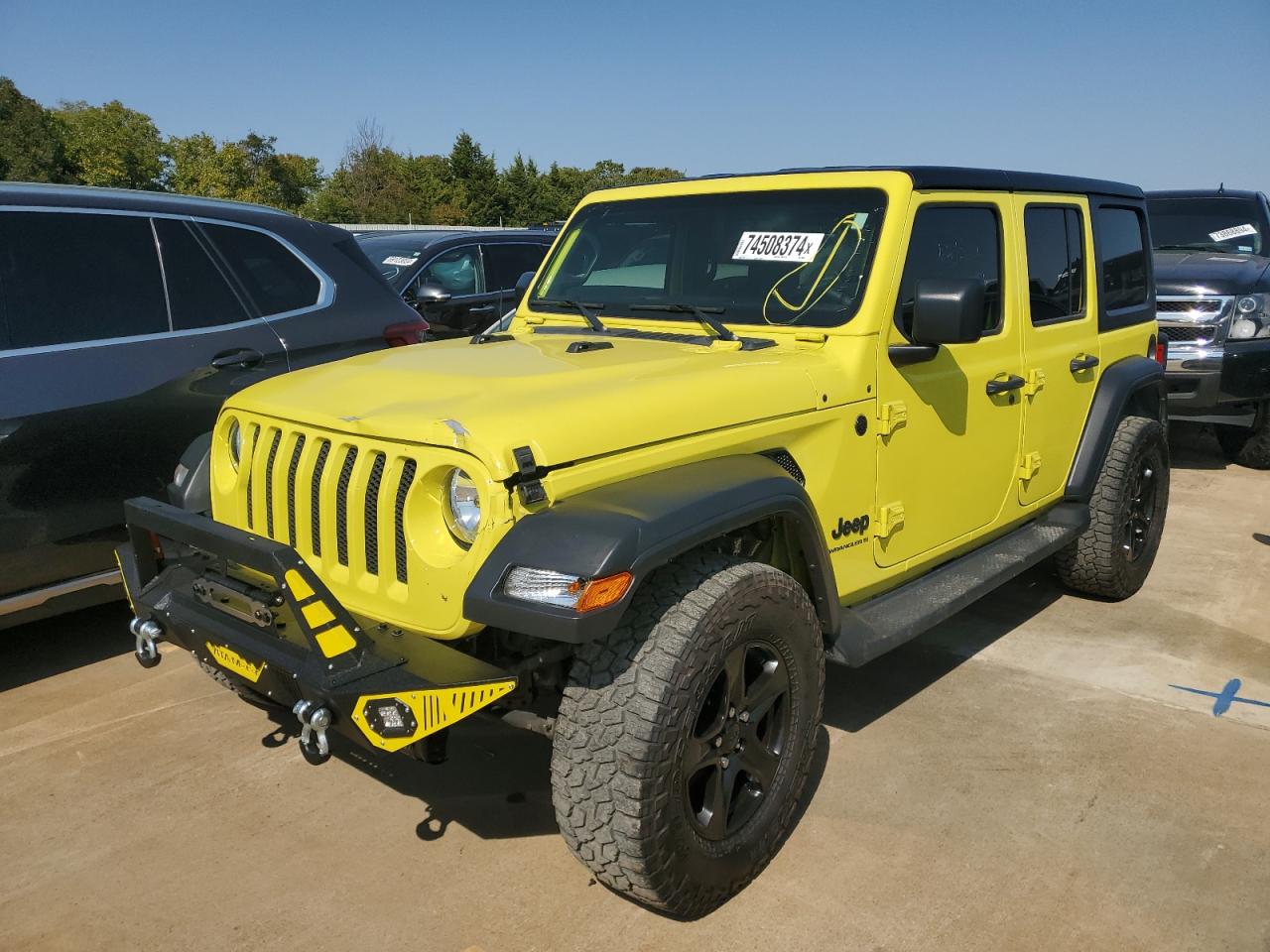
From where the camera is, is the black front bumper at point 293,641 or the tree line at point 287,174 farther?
the tree line at point 287,174

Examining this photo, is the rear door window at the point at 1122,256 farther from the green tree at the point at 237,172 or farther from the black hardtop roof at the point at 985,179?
the green tree at the point at 237,172

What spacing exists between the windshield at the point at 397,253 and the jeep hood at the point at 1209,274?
19.6 feet

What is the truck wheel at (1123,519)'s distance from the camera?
185 inches

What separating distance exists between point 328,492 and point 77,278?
7.00 ft

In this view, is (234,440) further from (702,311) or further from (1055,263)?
(1055,263)

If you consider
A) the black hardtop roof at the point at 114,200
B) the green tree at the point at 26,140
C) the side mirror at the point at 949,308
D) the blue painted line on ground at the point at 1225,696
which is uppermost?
the green tree at the point at 26,140

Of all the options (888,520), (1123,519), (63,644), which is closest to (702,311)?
(888,520)

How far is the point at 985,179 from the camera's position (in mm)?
3877

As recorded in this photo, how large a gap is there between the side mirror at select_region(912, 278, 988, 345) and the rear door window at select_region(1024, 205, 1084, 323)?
1.12 m

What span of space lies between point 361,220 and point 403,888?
193ft

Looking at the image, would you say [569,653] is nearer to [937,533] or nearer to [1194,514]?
[937,533]

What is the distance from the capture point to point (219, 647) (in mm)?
2678

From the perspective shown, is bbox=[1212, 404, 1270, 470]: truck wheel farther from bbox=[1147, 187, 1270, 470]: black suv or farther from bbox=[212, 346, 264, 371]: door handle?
bbox=[212, 346, 264, 371]: door handle

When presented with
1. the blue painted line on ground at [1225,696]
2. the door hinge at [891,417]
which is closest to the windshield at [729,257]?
the door hinge at [891,417]
